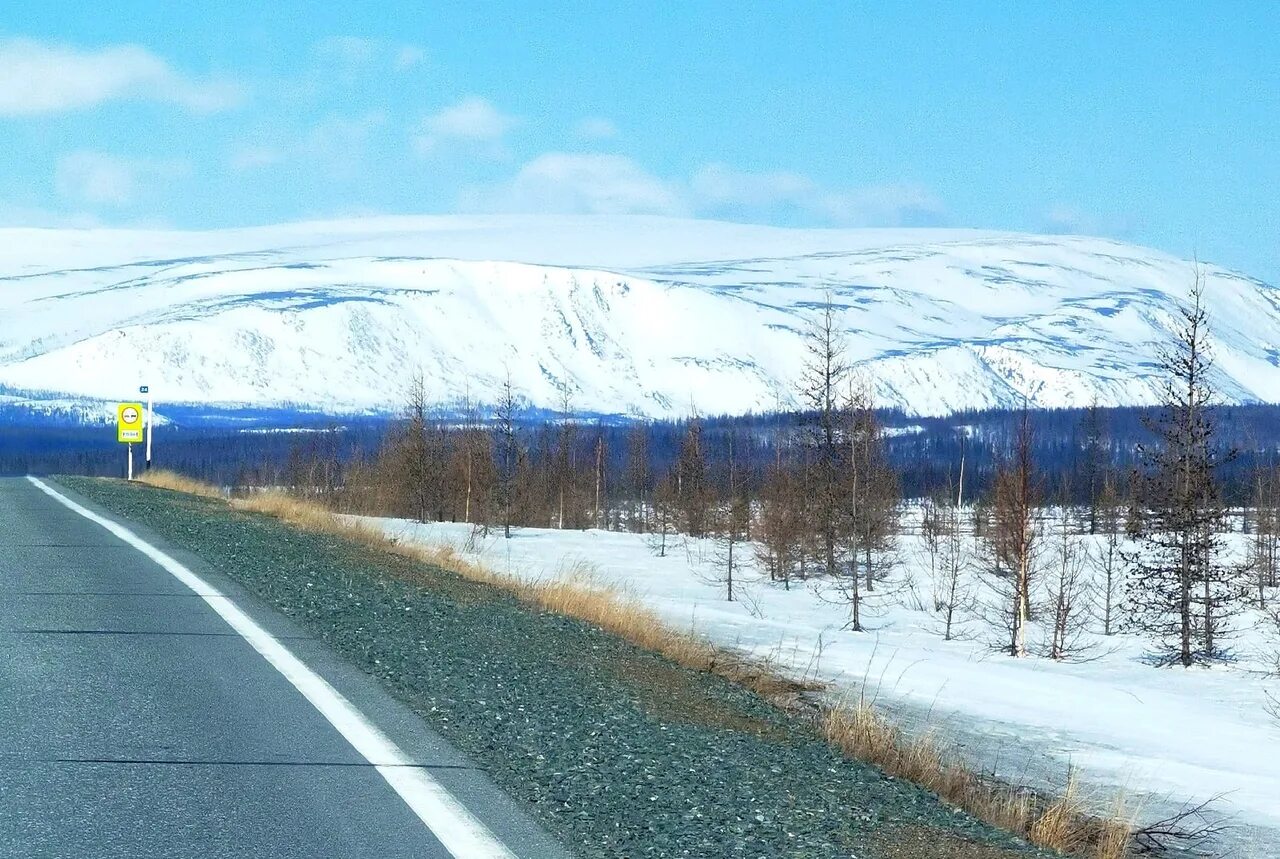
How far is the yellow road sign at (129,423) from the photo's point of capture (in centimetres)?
4531

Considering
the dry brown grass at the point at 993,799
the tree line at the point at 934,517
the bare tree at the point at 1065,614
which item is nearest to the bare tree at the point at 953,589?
the tree line at the point at 934,517

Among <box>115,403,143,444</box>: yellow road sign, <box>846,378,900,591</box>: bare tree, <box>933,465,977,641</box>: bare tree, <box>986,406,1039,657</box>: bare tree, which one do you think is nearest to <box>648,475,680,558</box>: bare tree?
<box>933,465,977,641</box>: bare tree

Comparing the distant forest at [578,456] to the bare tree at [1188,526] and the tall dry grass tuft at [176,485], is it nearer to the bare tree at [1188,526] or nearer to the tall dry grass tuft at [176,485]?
the bare tree at [1188,526]

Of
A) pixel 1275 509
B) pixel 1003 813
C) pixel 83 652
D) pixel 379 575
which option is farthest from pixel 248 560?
pixel 1275 509

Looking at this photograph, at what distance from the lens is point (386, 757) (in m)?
6.34

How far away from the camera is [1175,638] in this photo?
141 feet

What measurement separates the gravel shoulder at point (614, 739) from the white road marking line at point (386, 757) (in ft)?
1.03

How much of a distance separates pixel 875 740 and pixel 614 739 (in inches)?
77.2

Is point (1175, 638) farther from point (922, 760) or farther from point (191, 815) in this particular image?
point (191, 815)

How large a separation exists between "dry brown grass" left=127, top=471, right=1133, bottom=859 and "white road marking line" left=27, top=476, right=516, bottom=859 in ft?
8.90

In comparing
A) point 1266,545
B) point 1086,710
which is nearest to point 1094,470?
point 1266,545

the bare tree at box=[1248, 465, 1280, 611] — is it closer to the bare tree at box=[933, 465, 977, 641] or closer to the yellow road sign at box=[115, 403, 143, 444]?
the bare tree at box=[933, 465, 977, 641]

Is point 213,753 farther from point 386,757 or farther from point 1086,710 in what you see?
point 1086,710

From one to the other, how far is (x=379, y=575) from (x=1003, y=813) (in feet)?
30.9
